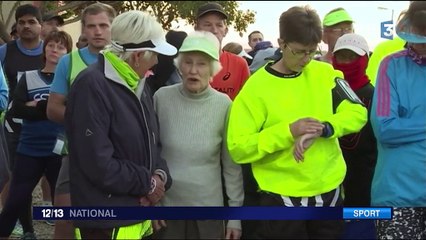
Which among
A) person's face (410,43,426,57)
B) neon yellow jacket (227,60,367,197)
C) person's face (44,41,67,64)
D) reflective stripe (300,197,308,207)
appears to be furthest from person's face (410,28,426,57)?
person's face (44,41,67,64)

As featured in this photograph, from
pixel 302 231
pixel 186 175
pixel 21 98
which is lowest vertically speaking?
pixel 302 231

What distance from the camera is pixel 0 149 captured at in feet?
10.3

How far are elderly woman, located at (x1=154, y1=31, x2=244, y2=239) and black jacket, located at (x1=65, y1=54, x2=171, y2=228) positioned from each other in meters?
0.32

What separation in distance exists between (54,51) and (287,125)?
1.90m

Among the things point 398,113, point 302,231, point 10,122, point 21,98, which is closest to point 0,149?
point 21,98

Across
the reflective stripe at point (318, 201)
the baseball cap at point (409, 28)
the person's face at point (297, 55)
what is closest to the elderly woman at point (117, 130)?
the person's face at point (297, 55)

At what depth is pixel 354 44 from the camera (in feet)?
11.1

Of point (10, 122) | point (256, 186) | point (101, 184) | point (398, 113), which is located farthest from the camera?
point (10, 122)

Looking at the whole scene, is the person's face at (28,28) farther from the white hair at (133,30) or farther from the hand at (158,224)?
the hand at (158,224)

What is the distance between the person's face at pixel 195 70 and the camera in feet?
9.64

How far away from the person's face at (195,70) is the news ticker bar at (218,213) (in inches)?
22.8

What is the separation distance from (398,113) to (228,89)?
1.23 meters

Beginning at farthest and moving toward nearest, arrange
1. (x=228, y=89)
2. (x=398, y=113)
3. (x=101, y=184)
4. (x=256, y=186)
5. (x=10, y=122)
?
(x=10, y=122) → (x=228, y=89) → (x=256, y=186) → (x=398, y=113) → (x=101, y=184)

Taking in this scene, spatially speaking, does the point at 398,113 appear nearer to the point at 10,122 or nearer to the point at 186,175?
the point at 186,175
